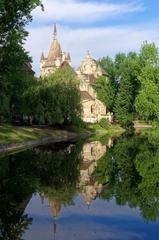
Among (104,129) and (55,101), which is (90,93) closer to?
(104,129)

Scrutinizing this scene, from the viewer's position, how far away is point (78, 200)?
784 inches

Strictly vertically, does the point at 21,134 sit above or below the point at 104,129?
above

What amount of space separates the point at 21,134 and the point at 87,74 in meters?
80.3

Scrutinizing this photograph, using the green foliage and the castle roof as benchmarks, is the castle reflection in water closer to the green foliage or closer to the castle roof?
the green foliage

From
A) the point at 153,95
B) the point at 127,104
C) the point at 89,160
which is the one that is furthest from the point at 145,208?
the point at 127,104

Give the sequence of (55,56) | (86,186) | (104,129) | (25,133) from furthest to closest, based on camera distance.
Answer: (55,56), (104,129), (25,133), (86,186)

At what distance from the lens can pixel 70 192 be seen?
861 inches

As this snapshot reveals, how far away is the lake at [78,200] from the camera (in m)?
14.6

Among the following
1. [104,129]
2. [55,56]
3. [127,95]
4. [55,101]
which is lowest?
[104,129]

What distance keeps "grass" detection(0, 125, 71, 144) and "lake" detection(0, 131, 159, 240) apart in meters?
11.7

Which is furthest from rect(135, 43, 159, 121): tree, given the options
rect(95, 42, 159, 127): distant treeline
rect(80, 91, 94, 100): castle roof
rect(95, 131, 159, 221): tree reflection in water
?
rect(95, 131, 159, 221): tree reflection in water

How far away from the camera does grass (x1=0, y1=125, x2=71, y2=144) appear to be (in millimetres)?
46150

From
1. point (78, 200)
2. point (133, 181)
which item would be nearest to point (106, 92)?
point (133, 181)

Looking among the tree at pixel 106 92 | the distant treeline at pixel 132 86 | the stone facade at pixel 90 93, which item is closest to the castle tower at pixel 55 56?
the stone facade at pixel 90 93
